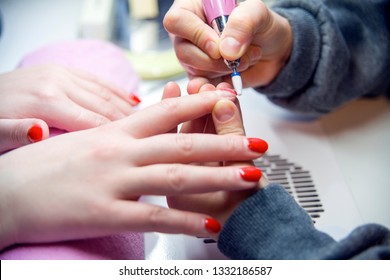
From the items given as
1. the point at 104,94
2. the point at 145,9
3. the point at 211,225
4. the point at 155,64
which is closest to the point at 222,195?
the point at 211,225

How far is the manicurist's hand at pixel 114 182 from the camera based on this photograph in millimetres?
405

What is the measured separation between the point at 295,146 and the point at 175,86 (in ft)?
0.73

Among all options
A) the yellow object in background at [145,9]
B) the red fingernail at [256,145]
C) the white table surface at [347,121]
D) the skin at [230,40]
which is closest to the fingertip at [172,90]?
the skin at [230,40]

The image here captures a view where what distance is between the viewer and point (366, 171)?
59 centimetres

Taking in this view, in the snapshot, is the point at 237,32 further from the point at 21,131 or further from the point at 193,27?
the point at 21,131

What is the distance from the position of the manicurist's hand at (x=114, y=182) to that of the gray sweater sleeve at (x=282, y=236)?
25 millimetres

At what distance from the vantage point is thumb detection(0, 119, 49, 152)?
49 cm

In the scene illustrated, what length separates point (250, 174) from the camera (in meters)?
0.41

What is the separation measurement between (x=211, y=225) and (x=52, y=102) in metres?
0.28

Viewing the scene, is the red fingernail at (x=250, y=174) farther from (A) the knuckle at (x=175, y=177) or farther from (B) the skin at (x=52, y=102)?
(B) the skin at (x=52, y=102)

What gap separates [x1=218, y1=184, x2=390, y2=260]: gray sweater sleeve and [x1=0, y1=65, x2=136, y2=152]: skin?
0.78ft

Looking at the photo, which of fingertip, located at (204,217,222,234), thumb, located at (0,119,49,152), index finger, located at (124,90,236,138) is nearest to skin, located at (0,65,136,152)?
thumb, located at (0,119,49,152)

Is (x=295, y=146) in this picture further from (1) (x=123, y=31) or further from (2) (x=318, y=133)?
(1) (x=123, y=31)
